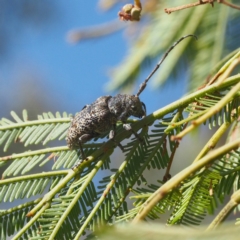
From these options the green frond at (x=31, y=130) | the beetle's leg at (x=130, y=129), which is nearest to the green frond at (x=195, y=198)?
the beetle's leg at (x=130, y=129)

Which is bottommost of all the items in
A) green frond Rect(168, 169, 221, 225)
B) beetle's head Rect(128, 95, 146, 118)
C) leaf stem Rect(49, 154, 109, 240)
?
green frond Rect(168, 169, 221, 225)

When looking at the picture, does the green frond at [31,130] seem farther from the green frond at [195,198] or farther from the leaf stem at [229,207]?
the leaf stem at [229,207]

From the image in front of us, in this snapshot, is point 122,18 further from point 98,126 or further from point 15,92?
point 15,92

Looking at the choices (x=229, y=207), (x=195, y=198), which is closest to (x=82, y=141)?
(x=195, y=198)

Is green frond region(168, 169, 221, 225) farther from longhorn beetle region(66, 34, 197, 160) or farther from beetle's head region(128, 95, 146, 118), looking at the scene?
beetle's head region(128, 95, 146, 118)

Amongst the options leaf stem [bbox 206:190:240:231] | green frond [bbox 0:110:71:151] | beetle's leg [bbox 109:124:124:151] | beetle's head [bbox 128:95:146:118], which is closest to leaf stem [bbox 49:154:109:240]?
beetle's leg [bbox 109:124:124:151]

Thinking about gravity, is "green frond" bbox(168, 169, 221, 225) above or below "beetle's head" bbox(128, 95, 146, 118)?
below

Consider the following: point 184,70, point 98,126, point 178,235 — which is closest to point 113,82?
point 184,70
